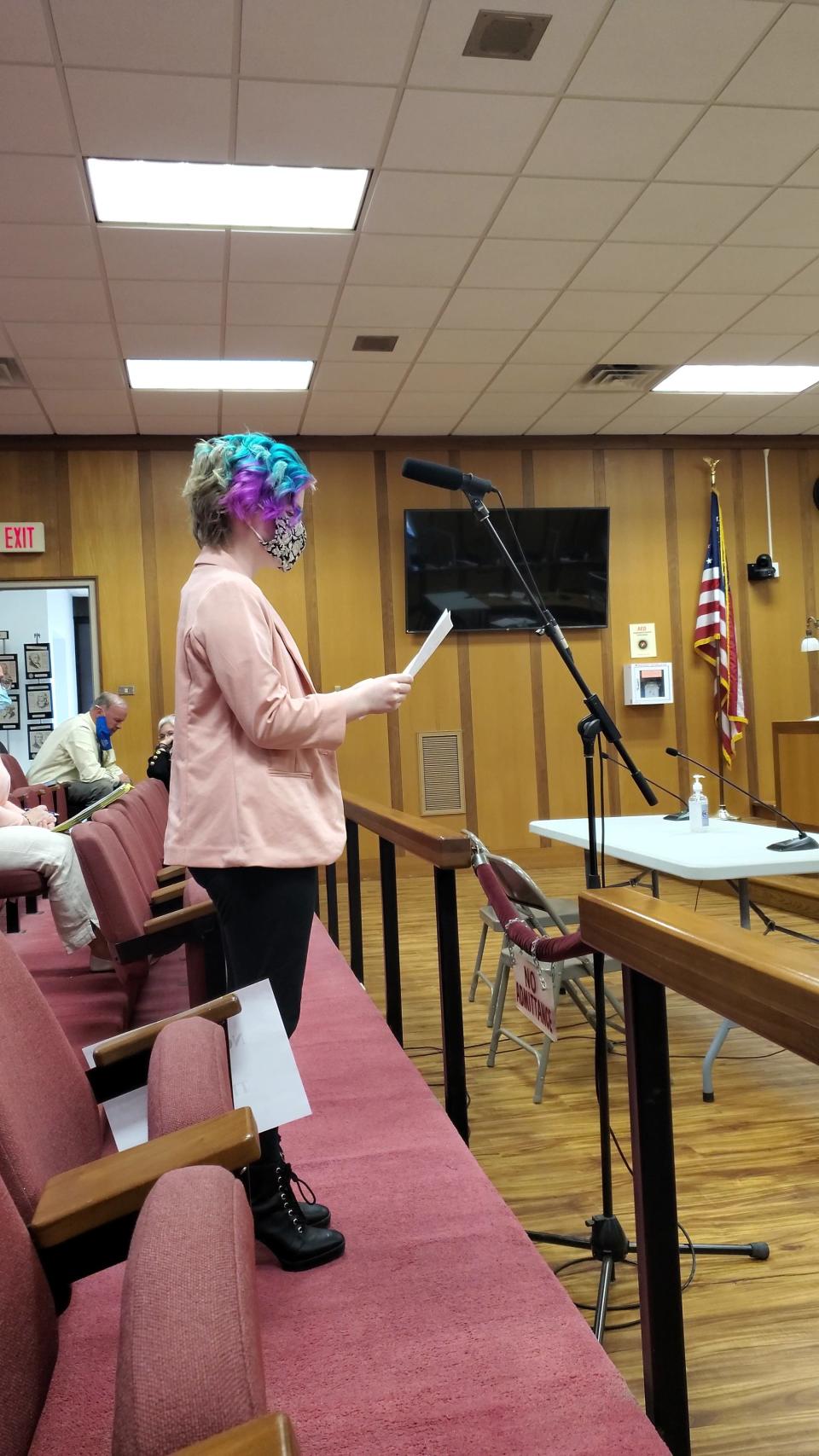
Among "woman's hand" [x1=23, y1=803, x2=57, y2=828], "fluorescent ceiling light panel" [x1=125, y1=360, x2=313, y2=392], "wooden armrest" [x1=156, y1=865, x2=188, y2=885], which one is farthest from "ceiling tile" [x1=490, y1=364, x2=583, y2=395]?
"wooden armrest" [x1=156, y1=865, x2=188, y2=885]

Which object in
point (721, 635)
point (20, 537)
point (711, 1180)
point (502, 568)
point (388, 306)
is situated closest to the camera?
point (711, 1180)

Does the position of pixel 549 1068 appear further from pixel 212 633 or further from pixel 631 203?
pixel 631 203

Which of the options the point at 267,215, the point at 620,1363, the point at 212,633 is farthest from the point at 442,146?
the point at 620,1363

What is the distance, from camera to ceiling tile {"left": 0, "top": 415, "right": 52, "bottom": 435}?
6.82 metres

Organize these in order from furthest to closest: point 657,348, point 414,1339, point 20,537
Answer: point 20,537, point 657,348, point 414,1339

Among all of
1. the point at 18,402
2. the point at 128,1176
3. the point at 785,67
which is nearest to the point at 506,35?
the point at 785,67

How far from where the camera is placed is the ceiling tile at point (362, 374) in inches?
244

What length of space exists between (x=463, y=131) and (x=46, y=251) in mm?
1954

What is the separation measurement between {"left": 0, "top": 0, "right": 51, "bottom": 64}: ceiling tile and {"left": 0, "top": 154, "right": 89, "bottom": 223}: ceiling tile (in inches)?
22.8

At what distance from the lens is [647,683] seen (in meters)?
8.15

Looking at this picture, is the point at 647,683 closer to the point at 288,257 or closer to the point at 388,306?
the point at 388,306

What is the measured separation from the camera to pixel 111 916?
2652 mm

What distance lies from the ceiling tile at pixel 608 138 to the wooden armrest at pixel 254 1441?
13.6 feet

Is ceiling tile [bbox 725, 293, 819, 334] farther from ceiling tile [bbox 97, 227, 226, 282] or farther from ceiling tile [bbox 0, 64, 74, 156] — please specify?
ceiling tile [bbox 0, 64, 74, 156]
